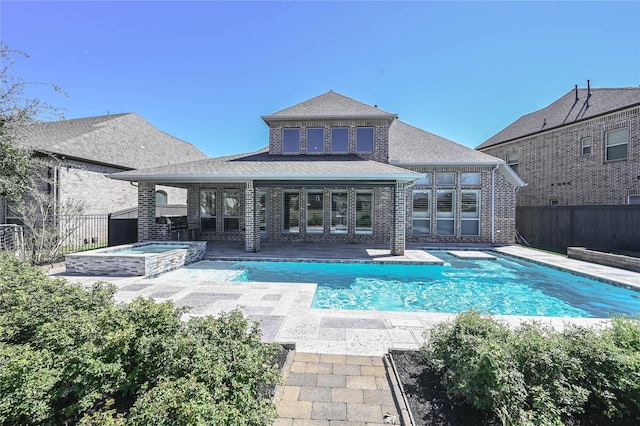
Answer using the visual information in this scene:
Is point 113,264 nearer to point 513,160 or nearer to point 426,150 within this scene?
point 426,150

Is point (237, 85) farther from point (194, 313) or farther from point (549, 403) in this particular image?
point (549, 403)

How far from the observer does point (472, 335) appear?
284cm

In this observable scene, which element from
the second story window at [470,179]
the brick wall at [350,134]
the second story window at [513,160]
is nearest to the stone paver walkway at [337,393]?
the brick wall at [350,134]

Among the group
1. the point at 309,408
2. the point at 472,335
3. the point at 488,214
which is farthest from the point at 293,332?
the point at 488,214

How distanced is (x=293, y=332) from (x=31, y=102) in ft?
32.2

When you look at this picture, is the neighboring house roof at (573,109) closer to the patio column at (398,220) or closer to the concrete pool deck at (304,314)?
the concrete pool deck at (304,314)

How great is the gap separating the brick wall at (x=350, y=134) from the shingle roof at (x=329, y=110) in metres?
0.37

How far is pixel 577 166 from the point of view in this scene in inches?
576

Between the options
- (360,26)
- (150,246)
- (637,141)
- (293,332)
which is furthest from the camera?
(637,141)

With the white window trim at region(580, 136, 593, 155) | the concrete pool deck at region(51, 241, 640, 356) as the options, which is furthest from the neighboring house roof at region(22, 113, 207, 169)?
the white window trim at region(580, 136, 593, 155)

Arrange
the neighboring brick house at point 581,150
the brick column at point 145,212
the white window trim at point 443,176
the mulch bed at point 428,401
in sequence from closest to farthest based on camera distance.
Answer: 1. the mulch bed at point 428,401
2. the brick column at point 145,212
3. the neighboring brick house at point 581,150
4. the white window trim at point 443,176

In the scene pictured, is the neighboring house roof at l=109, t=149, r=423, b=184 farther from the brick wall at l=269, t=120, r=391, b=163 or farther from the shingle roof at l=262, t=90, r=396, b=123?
the shingle roof at l=262, t=90, r=396, b=123

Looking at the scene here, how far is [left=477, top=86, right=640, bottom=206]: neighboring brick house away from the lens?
12.7 meters

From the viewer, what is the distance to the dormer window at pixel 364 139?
13.6 meters
